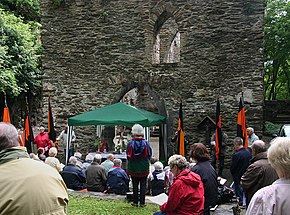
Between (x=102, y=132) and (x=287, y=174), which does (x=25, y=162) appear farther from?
(x=102, y=132)

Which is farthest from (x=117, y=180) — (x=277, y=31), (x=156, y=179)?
(x=277, y=31)

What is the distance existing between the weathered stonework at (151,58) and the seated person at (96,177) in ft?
15.3

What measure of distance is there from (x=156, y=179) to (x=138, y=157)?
117cm

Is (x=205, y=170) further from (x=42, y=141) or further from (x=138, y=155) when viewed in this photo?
(x=42, y=141)

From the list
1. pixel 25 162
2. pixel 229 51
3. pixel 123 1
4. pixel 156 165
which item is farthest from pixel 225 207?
pixel 123 1

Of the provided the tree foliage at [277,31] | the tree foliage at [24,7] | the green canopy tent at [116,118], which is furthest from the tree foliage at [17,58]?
the tree foliage at [277,31]

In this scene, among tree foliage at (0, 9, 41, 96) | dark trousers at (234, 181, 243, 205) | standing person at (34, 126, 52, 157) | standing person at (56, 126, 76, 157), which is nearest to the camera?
dark trousers at (234, 181, 243, 205)

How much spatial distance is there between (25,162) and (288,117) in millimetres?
16904

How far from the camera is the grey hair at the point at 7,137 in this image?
224 cm

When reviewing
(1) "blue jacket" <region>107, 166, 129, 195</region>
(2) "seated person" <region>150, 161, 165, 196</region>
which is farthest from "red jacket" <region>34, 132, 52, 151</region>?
(2) "seated person" <region>150, 161, 165, 196</region>

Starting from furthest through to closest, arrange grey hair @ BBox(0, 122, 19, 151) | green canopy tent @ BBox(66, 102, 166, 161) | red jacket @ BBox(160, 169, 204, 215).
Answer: green canopy tent @ BBox(66, 102, 166, 161), red jacket @ BBox(160, 169, 204, 215), grey hair @ BBox(0, 122, 19, 151)

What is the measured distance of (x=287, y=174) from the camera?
8.05 ft

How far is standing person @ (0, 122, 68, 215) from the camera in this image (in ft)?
6.52

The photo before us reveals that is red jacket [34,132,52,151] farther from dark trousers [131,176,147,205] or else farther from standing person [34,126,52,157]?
dark trousers [131,176,147,205]
